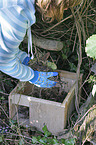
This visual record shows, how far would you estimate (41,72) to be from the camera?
150cm

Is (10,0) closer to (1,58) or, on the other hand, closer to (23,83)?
(1,58)

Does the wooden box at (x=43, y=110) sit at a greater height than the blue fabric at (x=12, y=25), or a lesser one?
lesser

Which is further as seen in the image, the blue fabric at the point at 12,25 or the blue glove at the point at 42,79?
the blue glove at the point at 42,79

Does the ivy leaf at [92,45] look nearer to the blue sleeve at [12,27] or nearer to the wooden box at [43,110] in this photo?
the blue sleeve at [12,27]

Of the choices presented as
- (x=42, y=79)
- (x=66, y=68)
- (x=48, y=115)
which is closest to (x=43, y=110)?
(x=48, y=115)

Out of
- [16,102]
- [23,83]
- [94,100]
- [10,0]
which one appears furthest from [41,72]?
[10,0]

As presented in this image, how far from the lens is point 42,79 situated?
4.86 feet

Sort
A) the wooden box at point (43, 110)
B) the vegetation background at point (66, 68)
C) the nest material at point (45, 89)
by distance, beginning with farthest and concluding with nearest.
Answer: the nest material at point (45, 89)
the wooden box at point (43, 110)
the vegetation background at point (66, 68)

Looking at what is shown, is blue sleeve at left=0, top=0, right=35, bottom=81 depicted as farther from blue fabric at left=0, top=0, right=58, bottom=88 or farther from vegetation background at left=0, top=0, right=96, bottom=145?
vegetation background at left=0, top=0, right=96, bottom=145

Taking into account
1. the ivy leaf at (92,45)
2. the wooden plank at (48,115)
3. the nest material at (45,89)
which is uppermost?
the ivy leaf at (92,45)

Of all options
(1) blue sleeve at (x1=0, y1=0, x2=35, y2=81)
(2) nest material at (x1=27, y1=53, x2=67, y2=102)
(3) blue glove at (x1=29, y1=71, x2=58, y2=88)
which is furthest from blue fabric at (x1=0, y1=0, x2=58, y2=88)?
(2) nest material at (x1=27, y1=53, x2=67, y2=102)

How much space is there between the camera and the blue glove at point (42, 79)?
146 centimetres

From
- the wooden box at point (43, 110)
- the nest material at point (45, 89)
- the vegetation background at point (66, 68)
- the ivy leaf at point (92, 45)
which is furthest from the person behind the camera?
the nest material at point (45, 89)

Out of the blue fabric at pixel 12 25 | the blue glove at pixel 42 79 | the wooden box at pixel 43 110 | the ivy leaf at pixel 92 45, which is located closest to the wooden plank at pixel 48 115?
the wooden box at pixel 43 110
